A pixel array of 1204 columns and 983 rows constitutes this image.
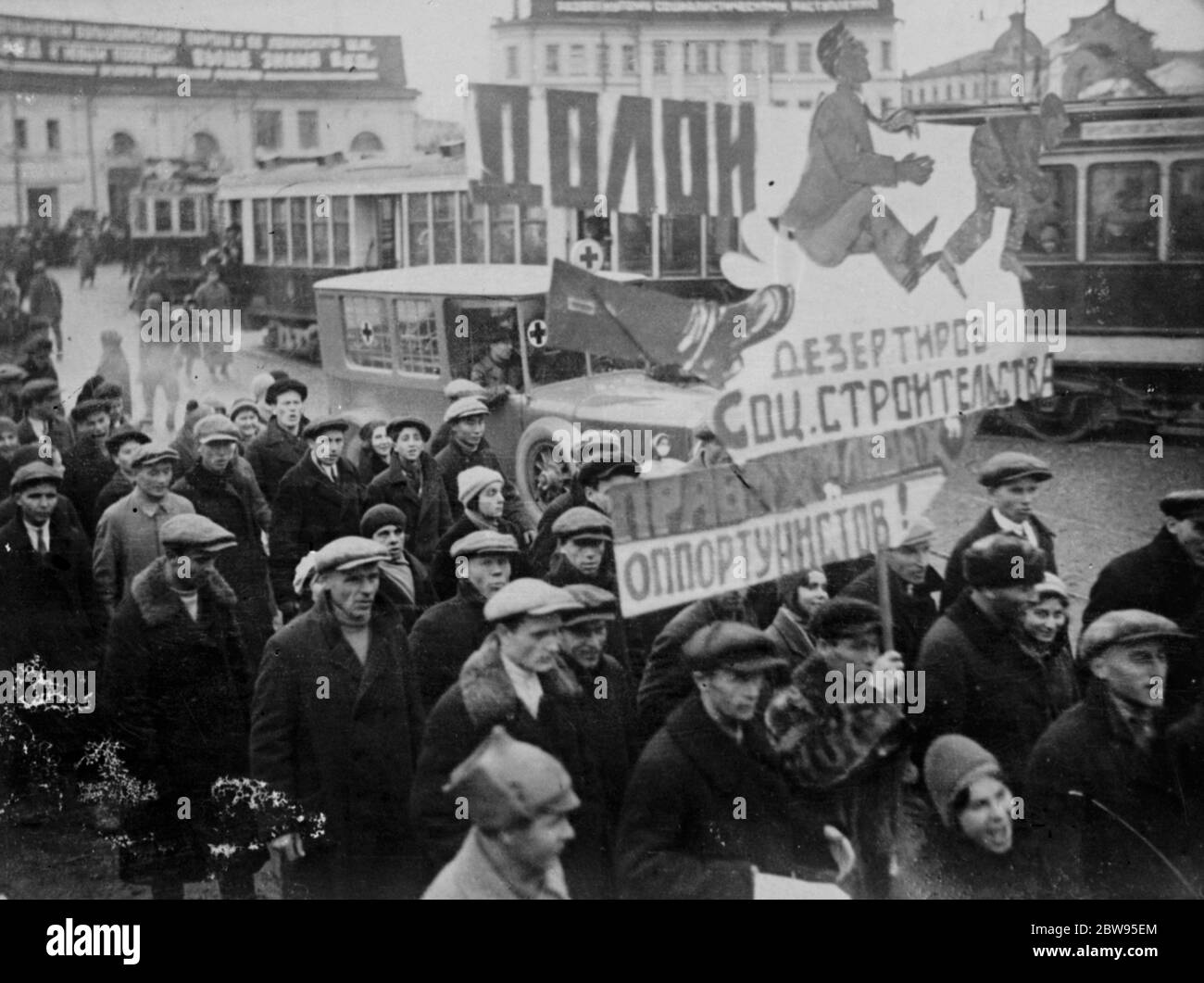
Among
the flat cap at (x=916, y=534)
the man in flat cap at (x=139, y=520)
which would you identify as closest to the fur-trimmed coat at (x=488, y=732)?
the man in flat cap at (x=139, y=520)

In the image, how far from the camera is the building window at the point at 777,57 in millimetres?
5301

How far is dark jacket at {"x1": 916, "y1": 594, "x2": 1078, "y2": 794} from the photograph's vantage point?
5.28 metres

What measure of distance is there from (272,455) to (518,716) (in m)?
1.42

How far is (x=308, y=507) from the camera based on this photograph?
531 centimetres

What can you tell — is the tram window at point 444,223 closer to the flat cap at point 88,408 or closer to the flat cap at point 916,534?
the flat cap at point 88,408

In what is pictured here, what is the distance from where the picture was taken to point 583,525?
5.23 metres

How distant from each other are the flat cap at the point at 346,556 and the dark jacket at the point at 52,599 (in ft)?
3.12

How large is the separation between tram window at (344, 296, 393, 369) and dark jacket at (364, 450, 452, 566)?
44 centimetres

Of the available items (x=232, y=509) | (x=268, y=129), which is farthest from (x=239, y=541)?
(x=268, y=129)

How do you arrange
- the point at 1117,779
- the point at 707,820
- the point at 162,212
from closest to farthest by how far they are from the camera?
the point at 707,820, the point at 1117,779, the point at 162,212

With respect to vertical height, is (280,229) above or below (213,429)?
above

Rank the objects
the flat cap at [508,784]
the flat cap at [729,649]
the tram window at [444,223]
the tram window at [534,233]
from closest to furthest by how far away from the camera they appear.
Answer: the flat cap at [508,784], the flat cap at [729,649], the tram window at [534,233], the tram window at [444,223]

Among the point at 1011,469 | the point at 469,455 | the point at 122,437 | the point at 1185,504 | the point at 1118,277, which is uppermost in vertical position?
the point at 1118,277

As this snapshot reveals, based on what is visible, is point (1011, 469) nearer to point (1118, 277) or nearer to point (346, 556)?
point (1118, 277)
